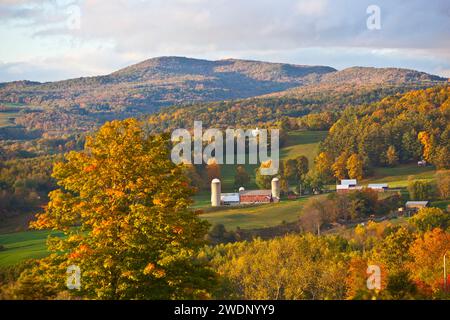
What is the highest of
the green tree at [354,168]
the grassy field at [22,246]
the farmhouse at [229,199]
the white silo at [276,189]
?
the green tree at [354,168]

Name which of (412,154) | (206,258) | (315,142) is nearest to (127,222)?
(206,258)

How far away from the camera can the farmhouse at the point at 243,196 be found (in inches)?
3393

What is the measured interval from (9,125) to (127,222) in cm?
17251

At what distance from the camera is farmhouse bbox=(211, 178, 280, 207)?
86188 millimetres

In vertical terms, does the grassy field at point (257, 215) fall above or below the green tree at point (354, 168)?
below

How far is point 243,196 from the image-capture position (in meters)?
88.3

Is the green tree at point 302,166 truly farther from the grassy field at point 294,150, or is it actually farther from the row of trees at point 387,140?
the grassy field at point 294,150

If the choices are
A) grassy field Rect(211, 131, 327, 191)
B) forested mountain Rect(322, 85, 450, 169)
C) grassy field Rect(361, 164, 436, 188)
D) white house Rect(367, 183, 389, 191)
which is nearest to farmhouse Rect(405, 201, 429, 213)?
white house Rect(367, 183, 389, 191)

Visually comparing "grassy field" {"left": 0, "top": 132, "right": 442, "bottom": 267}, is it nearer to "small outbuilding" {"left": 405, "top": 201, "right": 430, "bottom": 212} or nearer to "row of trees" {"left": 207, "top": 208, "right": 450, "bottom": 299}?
"small outbuilding" {"left": 405, "top": 201, "right": 430, "bottom": 212}

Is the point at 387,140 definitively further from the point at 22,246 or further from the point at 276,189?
the point at 22,246

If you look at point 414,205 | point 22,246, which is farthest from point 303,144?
point 22,246

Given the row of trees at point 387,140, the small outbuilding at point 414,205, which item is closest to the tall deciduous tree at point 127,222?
the small outbuilding at point 414,205
